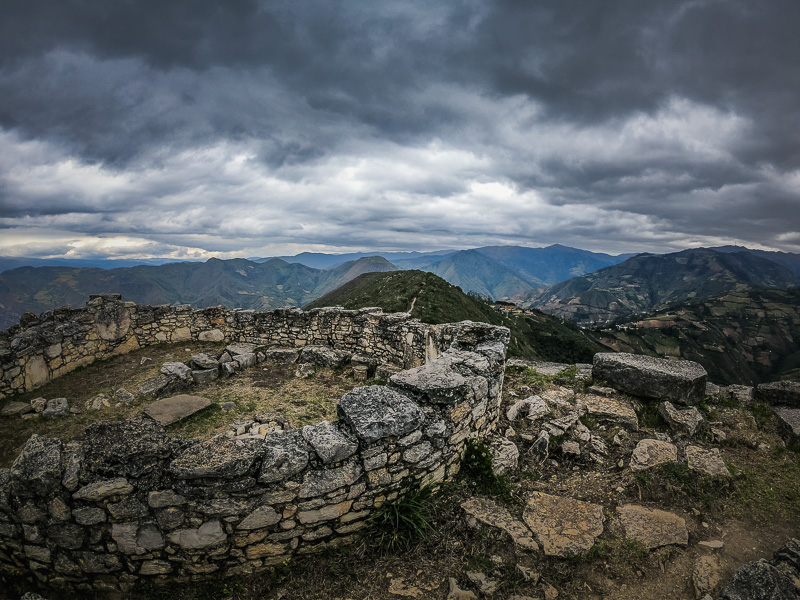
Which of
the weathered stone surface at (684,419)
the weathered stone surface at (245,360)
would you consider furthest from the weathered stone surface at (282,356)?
the weathered stone surface at (684,419)

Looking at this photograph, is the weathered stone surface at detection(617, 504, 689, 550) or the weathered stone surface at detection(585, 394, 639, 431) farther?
the weathered stone surface at detection(585, 394, 639, 431)

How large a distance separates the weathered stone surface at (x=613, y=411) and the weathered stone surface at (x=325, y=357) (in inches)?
289

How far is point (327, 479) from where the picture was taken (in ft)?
12.7

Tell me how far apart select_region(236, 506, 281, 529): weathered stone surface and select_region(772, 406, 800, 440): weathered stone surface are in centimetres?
811

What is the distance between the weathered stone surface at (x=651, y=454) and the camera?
5.06 m

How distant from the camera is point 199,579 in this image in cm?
376

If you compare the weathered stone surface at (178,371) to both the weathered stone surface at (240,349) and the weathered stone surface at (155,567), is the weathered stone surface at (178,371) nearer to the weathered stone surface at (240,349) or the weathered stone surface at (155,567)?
the weathered stone surface at (240,349)

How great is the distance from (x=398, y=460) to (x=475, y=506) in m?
1.30

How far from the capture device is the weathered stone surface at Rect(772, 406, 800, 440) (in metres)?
5.63

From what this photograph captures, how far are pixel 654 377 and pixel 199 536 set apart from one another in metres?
8.00

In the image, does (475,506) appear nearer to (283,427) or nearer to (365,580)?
(365,580)

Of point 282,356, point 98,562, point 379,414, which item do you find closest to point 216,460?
point 98,562

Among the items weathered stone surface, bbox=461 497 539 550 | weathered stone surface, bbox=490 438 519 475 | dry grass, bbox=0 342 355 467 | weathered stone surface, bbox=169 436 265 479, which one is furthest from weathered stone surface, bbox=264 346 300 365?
weathered stone surface, bbox=461 497 539 550

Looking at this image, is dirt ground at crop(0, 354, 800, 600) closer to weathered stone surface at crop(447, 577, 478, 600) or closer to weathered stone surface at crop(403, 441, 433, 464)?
weathered stone surface at crop(447, 577, 478, 600)
